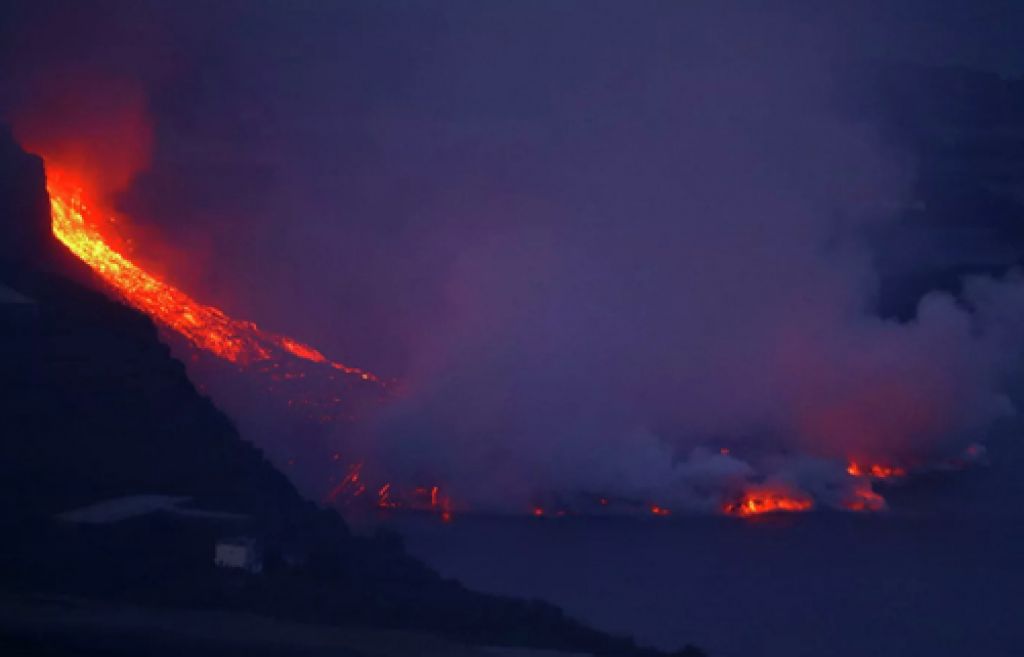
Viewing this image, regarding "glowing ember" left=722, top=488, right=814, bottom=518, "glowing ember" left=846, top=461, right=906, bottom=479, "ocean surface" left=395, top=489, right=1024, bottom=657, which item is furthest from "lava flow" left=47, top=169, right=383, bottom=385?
"glowing ember" left=846, top=461, right=906, bottom=479

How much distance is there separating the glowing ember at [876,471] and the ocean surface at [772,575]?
58.4 inches

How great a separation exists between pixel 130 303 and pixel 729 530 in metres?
5.37

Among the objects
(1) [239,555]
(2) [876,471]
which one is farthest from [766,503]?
(1) [239,555]

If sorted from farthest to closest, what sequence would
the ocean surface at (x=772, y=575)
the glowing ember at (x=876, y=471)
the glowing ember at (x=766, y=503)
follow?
the glowing ember at (x=876, y=471)
the glowing ember at (x=766, y=503)
the ocean surface at (x=772, y=575)

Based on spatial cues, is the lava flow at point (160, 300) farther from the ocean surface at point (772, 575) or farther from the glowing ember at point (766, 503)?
the glowing ember at point (766, 503)

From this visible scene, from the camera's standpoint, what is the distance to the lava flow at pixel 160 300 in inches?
384

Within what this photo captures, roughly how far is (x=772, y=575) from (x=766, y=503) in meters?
1.90

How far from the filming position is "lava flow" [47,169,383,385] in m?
9.76

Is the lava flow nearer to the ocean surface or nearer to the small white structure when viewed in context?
the ocean surface

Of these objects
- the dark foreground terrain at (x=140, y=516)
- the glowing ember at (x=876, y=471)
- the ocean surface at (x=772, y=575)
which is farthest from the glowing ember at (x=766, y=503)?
the dark foreground terrain at (x=140, y=516)

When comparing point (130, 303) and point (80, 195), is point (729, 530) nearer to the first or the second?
point (130, 303)

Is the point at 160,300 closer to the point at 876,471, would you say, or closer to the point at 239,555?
the point at 239,555

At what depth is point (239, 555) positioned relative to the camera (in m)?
7.00

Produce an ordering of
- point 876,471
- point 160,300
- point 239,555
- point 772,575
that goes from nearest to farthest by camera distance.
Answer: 1. point 239,555
2. point 772,575
3. point 160,300
4. point 876,471
